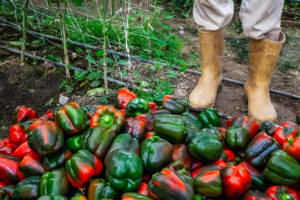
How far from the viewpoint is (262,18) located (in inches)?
87.3

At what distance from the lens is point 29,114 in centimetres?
222

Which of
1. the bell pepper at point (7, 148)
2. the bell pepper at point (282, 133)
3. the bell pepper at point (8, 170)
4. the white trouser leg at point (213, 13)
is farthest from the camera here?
the white trouser leg at point (213, 13)

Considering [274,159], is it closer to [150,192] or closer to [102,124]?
[150,192]

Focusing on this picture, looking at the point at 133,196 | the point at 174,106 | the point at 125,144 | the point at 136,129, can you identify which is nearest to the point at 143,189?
the point at 133,196

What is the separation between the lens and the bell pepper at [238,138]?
5.63 ft

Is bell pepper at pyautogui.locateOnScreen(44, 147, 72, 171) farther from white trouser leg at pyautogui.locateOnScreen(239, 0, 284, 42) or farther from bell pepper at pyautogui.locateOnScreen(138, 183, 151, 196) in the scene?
white trouser leg at pyautogui.locateOnScreen(239, 0, 284, 42)

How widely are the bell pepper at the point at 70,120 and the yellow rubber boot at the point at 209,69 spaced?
3.94 feet

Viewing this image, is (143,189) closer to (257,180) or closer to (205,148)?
(205,148)

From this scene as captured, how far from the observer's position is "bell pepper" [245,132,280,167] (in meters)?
1.60

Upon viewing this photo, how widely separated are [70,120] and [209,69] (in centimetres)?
145

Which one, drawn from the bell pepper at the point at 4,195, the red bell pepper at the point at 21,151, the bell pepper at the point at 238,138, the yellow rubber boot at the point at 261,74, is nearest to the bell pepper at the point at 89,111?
the red bell pepper at the point at 21,151

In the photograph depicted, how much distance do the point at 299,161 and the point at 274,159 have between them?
15 centimetres

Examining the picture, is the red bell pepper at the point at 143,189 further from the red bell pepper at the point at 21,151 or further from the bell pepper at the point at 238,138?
the red bell pepper at the point at 21,151

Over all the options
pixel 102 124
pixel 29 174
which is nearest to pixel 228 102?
pixel 102 124
